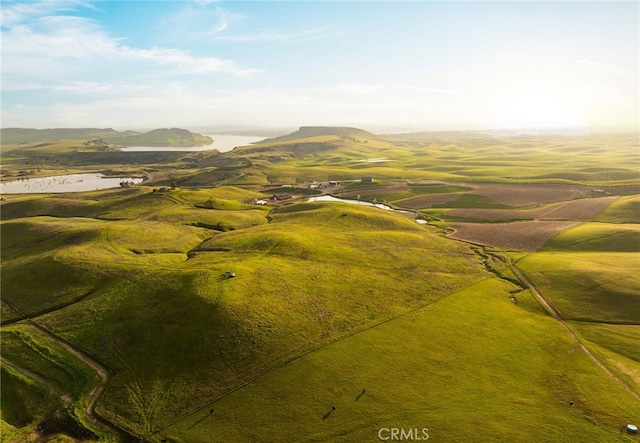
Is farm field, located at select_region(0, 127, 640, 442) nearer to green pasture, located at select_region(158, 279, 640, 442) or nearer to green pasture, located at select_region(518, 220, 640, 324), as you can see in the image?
green pasture, located at select_region(158, 279, 640, 442)

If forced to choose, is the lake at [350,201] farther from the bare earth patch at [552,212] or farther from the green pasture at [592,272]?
the green pasture at [592,272]

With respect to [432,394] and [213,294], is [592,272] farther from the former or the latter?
[213,294]

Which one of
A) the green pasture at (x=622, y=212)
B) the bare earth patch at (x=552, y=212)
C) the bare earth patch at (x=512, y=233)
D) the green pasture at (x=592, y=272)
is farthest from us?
the bare earth patch at (x=552, y=212)

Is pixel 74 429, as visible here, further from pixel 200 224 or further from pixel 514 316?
pixel 200 224

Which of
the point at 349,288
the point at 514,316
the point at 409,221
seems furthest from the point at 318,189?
the point at 514,316

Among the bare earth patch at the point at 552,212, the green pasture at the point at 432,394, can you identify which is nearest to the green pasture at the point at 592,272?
the green pasture at the point at 432,394
